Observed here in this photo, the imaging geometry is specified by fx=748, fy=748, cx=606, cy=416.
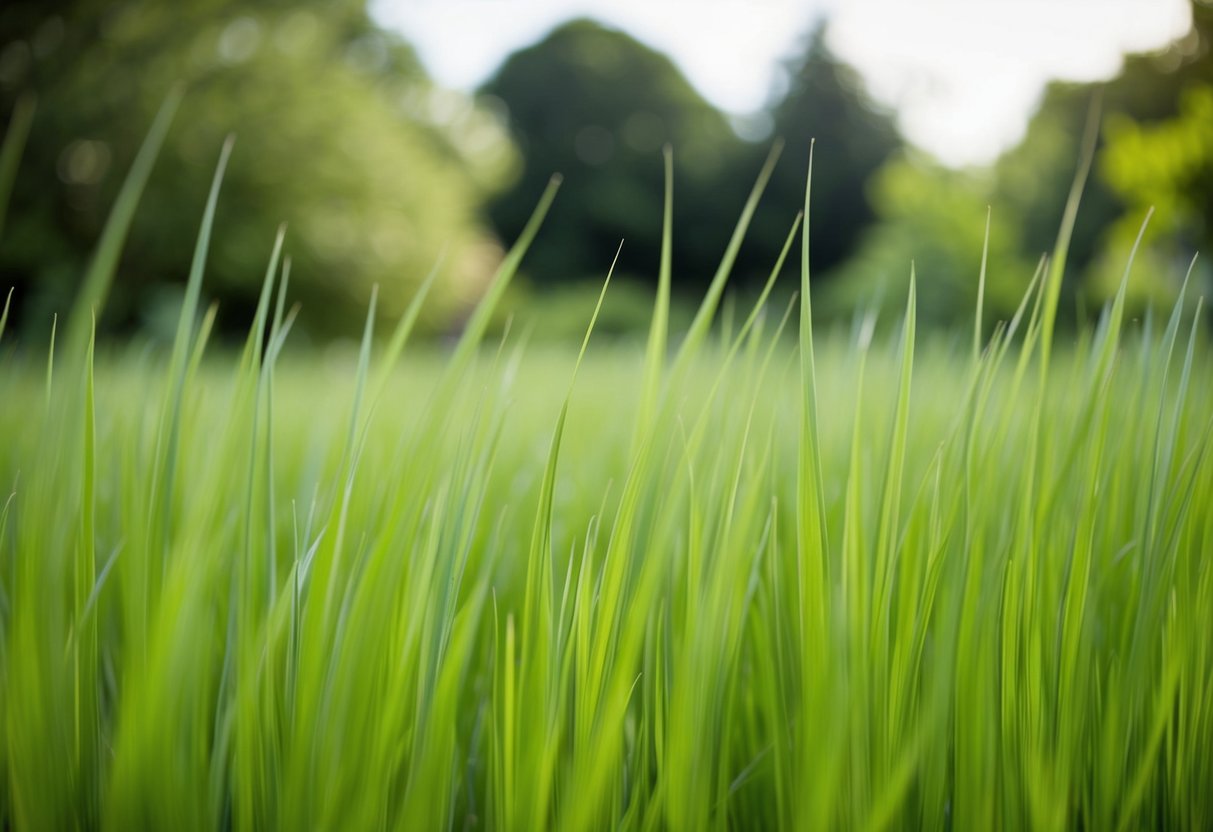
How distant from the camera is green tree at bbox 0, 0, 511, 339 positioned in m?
6.22

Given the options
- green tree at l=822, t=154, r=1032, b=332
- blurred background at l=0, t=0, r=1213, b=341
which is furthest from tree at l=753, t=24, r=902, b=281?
green tree at l=822, t=154, r=1032, b=332

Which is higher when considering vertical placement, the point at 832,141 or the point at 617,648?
the point at 832,141

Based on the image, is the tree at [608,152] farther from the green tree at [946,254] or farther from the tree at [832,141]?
the green tree at [946,254]

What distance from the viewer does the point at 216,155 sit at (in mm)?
6977

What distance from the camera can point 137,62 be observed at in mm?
6496

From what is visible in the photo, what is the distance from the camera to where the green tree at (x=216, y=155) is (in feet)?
20.4

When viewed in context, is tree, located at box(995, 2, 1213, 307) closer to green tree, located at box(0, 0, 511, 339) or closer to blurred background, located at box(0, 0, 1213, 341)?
blurred background, located at box(0, 0, 1213, 341)

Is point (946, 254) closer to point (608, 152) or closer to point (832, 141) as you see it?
point (832, 141)

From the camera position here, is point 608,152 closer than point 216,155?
No

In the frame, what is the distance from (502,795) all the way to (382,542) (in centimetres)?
14

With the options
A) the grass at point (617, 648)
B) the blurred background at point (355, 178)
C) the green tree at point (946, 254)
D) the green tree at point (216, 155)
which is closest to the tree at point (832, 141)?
the blurred background at point (355, 178)

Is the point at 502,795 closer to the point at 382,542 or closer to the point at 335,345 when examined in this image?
the point at 382,542

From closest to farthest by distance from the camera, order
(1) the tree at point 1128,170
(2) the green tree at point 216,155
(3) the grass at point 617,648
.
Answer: (3) the grass at point 617,648
(1) the tree at point 1128,170
(2) the green tree at point 216,155

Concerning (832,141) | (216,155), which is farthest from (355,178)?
(832,141)
